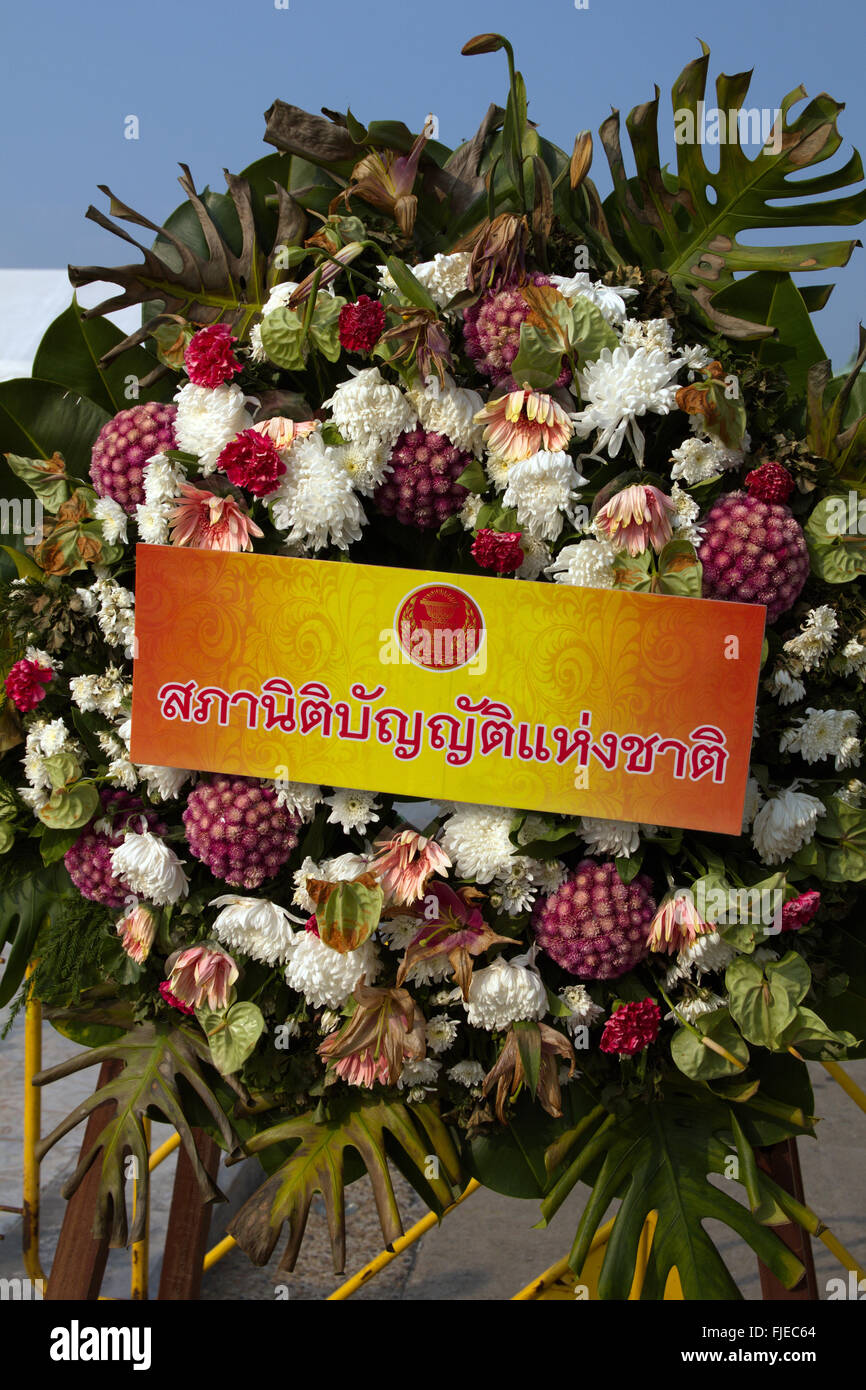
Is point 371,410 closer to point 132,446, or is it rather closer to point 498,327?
point 498,327

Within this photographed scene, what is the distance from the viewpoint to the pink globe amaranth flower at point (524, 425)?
1161 mm

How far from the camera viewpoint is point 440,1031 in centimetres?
125

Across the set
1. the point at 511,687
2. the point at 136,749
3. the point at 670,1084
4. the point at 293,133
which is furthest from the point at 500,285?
the point at 670,1084

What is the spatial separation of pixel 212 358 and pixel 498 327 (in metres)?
0.31

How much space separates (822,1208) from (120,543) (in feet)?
7.84

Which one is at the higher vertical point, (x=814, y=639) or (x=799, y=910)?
(x=814, y=639)

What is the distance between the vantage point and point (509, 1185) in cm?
132

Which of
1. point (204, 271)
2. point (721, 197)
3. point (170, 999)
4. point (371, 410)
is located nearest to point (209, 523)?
point (371, 410)

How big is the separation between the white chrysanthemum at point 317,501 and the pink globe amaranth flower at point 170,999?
529mm

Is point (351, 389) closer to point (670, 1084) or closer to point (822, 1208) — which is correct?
point (670, 1084)

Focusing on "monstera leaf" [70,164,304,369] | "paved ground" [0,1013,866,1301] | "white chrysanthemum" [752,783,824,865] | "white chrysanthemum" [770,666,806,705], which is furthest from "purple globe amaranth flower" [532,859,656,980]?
"paved ground" [0,1013,866,1301]

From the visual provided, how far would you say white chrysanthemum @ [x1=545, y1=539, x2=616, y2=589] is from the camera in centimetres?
116

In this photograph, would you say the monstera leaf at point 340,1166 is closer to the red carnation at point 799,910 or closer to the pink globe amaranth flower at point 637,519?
the red carnation at point 799,910

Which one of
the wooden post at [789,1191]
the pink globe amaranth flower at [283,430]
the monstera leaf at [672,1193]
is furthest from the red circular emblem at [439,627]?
the wooden post at [789,1191]
